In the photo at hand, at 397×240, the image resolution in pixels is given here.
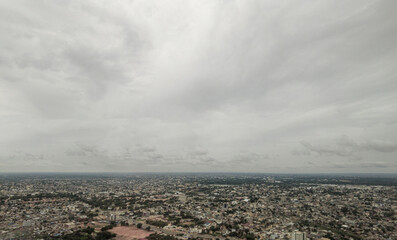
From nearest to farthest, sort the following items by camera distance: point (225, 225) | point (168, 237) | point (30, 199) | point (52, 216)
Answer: point (168, 237)
point (225, 225)
point (52, 216)
point (30, 199)

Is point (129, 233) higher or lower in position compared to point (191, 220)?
higher

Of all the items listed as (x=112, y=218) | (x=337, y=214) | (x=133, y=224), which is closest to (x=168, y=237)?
(x=133, y=224)

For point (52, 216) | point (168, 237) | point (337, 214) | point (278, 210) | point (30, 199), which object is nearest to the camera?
point (168, 237)

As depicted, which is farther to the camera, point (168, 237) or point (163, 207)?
point (163, 207)

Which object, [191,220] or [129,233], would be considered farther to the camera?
[191,220]

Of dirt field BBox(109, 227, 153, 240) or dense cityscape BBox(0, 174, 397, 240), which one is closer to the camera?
dirt field BBox(109, 227, 153, 240)

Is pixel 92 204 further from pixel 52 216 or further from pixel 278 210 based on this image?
pixel 278 210

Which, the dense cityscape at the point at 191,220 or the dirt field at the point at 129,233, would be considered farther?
the dense cityscape at the point at 191,220
